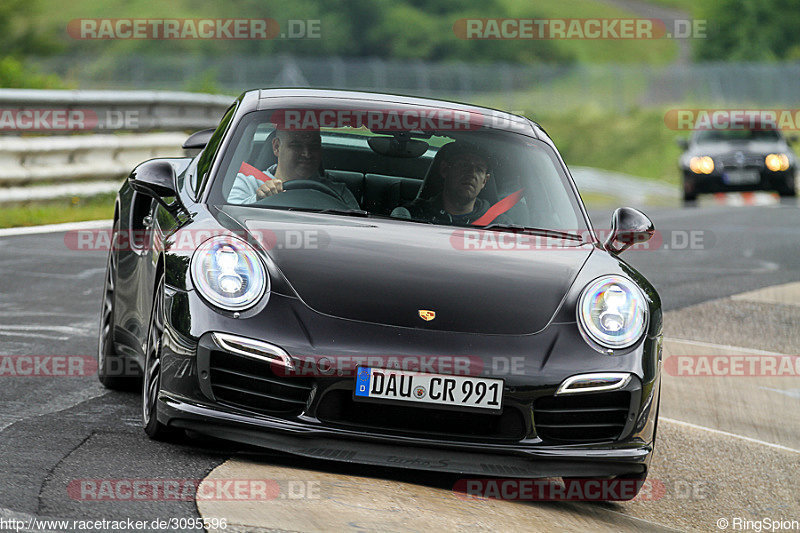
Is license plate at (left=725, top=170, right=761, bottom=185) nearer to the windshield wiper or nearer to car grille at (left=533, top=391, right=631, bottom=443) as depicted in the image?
the windshield wiper

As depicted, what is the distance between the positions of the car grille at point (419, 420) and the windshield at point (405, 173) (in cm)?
122

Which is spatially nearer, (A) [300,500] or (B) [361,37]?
(A) [300,500]

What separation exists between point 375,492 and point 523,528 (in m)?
0.50

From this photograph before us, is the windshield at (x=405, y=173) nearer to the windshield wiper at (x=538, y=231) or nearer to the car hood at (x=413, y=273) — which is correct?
the windshield wiper at (x=538, y=231)

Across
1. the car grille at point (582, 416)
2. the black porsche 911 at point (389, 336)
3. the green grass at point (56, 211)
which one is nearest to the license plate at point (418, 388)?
the black porsche 911 at point (389, 336)

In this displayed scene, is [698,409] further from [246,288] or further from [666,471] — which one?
[246,288]

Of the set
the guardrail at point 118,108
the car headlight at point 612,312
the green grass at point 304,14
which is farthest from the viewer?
the green grass at point 304,14

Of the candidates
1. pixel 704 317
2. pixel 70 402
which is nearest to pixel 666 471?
pixel 70 402

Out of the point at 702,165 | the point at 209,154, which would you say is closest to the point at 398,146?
the point at 209,154

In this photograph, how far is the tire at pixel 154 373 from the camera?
4926 millimetres

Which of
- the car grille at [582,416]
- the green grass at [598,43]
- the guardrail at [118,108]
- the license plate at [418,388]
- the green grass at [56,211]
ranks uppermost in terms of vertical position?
the green grass at [598,43]

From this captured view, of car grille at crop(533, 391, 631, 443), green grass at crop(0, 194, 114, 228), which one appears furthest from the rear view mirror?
green grass at crop(0, 194, 114, 228)

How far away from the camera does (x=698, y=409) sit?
279 inches

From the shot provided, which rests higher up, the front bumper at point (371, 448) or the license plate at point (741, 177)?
the license plate at point (741, 177)
